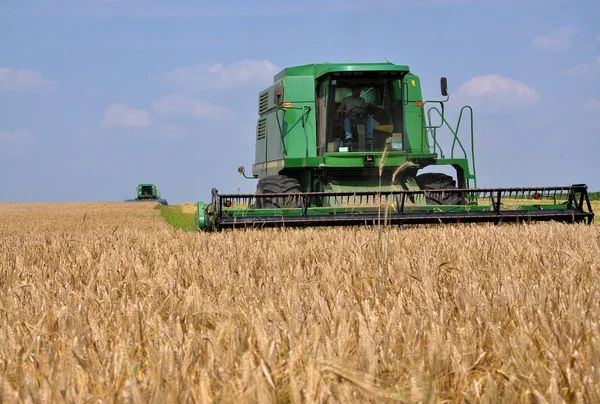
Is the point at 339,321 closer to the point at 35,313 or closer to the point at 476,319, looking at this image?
the point at 476,319

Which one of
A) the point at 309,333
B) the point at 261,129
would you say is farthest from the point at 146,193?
the point at 309,333

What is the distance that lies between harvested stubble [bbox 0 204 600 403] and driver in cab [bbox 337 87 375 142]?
18.1ft

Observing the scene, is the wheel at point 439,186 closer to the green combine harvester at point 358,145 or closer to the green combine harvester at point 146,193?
the green combine harvester at point 358,145

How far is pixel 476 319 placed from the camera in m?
2.63

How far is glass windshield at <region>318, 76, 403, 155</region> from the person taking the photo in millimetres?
10344

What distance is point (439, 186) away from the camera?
34.3ft

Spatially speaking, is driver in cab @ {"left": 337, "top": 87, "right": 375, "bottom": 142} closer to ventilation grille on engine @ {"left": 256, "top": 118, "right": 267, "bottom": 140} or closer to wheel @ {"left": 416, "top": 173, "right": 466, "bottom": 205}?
wheel @ {"left": 416, "top": 173, "right": 466, "bottom": 205}

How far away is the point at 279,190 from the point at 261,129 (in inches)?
109

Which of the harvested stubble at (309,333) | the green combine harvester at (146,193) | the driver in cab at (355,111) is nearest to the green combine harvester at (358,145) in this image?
the driver in cab at (355,111)

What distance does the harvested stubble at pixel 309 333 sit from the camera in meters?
1.64

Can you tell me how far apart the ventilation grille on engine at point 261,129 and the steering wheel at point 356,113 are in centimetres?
206

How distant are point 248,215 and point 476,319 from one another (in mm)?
6133

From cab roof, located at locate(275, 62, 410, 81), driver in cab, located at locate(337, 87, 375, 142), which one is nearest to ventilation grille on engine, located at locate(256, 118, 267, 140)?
cab roof, located at locate(275, 62, 410, 81)

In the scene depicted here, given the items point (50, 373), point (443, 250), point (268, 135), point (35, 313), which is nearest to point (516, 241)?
point (443, 250)
